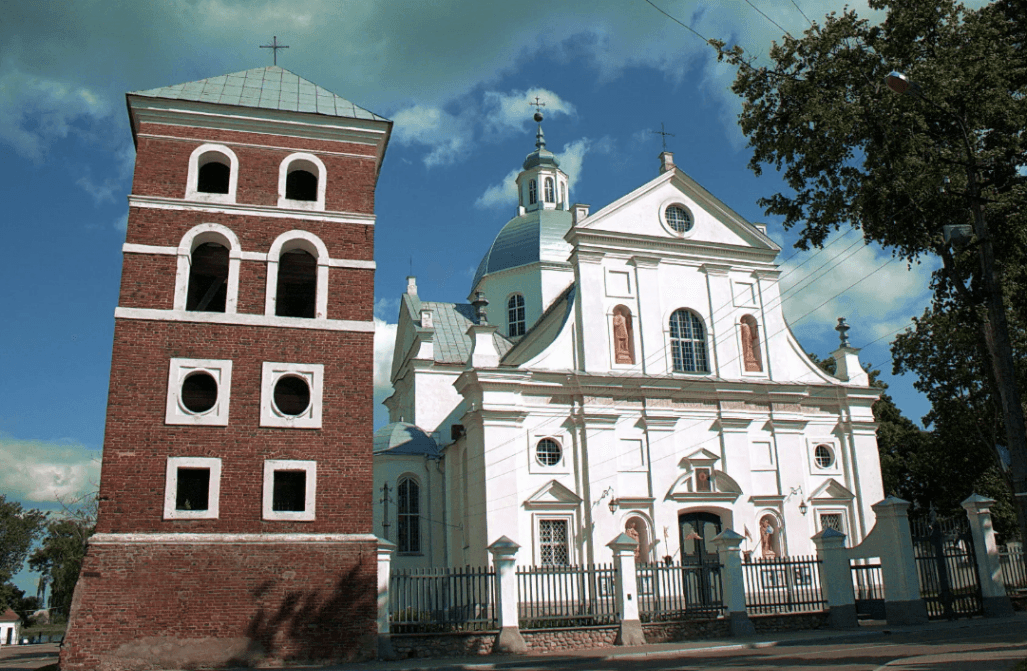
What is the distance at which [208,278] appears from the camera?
19.4m

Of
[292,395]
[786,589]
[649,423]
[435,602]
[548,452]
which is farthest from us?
[649,423]

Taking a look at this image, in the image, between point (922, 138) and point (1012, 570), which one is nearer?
point (922, 138)

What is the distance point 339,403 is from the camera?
16719mm

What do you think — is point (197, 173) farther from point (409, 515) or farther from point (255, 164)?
point (409, 515)

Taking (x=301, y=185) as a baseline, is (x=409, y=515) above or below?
below

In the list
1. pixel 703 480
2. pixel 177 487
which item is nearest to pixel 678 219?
pixel 703 480

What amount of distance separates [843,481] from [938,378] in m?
9.17

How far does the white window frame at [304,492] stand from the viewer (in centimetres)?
1580

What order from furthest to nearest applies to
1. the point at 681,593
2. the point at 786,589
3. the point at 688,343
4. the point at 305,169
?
the point at 688,343 → the point at 786,589 → the point at 681,593 → the point at 305,169

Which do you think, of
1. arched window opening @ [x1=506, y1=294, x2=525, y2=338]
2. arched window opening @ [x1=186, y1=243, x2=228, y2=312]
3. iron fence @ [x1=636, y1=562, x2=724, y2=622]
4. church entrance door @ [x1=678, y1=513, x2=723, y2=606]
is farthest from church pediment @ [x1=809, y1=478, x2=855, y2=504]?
arched window opening @ [x1=186, y1=243, x2=228, y2=312]

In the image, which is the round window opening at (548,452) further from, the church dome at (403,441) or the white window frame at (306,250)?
the white window frame at (306,250)

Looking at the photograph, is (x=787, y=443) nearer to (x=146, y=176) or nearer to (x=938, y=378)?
(x=938, y=378)

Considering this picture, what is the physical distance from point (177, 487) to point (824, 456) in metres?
19.8

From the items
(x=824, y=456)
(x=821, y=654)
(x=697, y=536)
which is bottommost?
(x=821, y=654)
